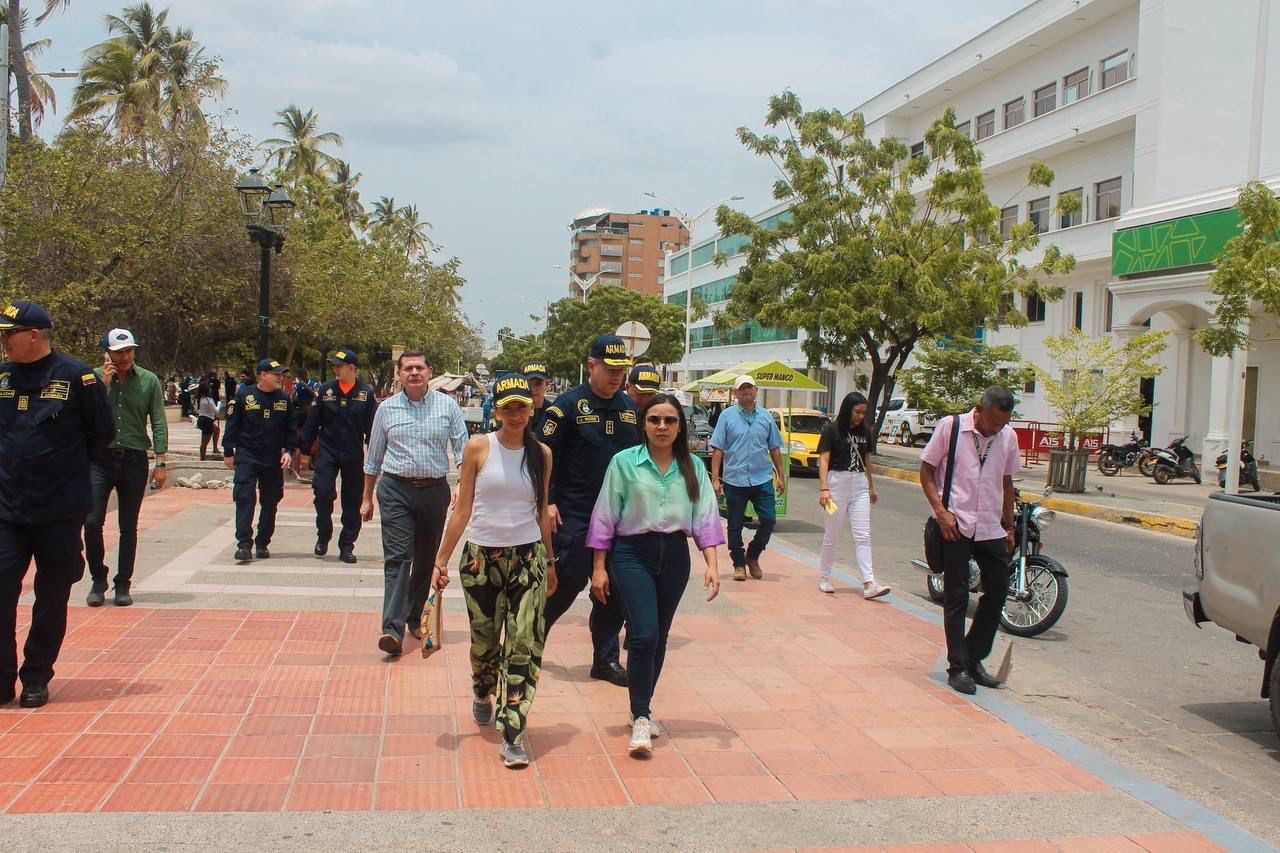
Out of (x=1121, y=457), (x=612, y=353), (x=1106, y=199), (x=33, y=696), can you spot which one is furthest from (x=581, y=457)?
(x=1106, y=199)

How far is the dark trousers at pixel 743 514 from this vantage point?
955 cm

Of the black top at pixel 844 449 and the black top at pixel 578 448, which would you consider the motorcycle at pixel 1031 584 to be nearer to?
the black top at pixel 844 449

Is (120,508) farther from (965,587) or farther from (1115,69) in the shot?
(1115,69)

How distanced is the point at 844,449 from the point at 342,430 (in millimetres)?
4329

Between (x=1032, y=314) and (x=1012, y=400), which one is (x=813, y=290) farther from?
(x=1012, y=400)

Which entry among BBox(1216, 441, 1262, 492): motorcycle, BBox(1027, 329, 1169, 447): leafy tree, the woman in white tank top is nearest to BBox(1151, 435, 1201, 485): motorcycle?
BBox(1216, 441, 1262, 492): motorcycle

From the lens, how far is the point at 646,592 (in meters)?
4.74

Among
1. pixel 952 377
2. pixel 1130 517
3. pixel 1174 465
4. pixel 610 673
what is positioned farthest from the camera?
pixel 952 377

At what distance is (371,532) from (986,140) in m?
32.9

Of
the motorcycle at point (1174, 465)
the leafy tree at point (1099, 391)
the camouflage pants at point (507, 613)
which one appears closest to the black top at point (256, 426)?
the camouflage pants at point (507, 613)

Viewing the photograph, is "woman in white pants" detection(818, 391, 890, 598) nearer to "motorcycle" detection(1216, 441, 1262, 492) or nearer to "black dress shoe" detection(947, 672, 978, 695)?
"black dress shoe" detection(947, 672, 978, 695)

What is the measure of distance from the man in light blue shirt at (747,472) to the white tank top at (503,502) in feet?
16.0

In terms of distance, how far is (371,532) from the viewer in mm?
11461

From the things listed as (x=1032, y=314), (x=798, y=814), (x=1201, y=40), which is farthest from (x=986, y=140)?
(x=798, y=814)
